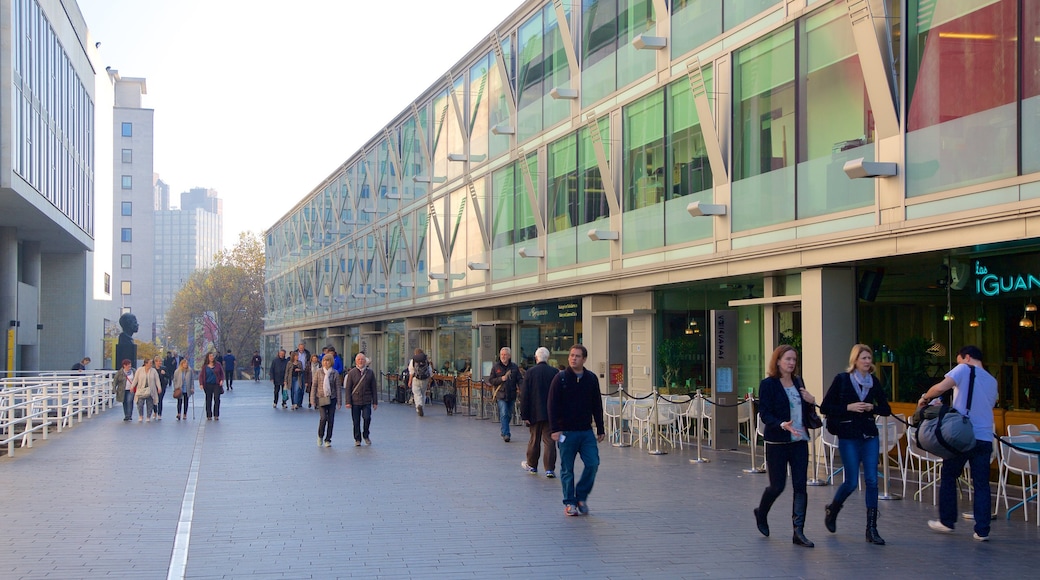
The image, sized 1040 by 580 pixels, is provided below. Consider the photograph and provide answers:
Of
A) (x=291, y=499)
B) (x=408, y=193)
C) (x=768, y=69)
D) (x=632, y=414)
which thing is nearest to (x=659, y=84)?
(x=768, y=69)

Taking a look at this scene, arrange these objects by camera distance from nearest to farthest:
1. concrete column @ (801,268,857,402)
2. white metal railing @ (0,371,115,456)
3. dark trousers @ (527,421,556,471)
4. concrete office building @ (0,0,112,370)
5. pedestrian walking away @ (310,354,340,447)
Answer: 1. dark trousers @ (527,421,556,471)
2. concrete column @ (801,268,857,402)
3. pedestrian walking away @ (310,354,340,447)
4. white metal railing @ (0,371,115,456)
5. concrete office building @ (0,0,112,370)

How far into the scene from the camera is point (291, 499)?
11766mm

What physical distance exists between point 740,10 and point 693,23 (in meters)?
1.56

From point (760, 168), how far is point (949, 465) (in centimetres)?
761

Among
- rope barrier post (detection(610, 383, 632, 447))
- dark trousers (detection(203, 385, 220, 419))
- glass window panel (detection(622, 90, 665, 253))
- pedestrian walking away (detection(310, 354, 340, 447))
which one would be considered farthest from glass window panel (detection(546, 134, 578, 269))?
dark trousers (detection(203, 385, 220, 419))

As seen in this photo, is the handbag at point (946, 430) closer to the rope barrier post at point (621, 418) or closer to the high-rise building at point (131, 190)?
the rope barrier post at point (621, 418)

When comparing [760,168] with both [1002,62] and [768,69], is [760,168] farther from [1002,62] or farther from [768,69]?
[1002,62]

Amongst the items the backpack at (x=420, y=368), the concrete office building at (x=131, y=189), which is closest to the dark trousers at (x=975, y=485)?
the backpack at (x=420, y=368)

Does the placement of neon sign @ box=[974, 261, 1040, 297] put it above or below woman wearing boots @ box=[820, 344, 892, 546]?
above

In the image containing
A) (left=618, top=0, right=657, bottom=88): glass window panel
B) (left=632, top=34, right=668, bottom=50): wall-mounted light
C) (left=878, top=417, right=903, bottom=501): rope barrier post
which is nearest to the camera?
(left=878, top=417, right=903, bottom=501): rope barrier post

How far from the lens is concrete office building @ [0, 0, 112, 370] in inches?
1180

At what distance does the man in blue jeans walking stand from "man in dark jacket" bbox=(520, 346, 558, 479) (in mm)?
1552

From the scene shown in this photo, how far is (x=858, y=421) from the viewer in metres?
9.20

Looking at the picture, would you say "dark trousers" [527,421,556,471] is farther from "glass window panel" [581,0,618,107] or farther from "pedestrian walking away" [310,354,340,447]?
"glass window panel" [581,0,618,107]
